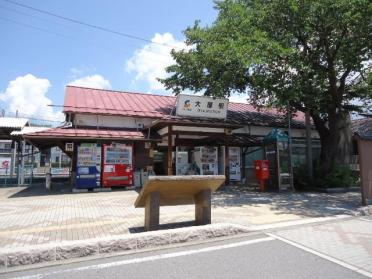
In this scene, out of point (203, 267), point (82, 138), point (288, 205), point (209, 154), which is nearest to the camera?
point (203, 267)

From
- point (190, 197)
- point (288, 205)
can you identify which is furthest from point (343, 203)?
point (190, 197)

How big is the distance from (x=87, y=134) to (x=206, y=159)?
740 cm

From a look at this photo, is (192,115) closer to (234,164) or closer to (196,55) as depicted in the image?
(196,55)

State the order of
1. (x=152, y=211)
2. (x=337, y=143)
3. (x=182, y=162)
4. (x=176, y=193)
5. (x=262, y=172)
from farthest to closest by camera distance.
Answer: (x=182, y=162), (x=337, y=143), (x=262, y=172), (x=176, y=193), (x=152, y=211)

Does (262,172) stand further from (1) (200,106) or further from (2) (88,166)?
(2) (88,166)

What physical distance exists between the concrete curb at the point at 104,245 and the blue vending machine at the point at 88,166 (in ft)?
31.3

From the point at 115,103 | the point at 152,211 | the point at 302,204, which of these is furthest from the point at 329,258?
the point at 115,103

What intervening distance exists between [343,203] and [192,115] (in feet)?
26.6

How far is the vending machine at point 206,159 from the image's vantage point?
1862 cm

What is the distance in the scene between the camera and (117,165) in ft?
50.1

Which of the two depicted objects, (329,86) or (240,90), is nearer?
(329,86)

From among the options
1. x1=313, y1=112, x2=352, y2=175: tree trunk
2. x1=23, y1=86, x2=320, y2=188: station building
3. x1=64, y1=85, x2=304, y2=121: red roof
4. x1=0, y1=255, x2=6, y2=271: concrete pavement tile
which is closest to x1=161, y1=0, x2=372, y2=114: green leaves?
x1=313, y1=112, x2=352, y2=175: tree trunk

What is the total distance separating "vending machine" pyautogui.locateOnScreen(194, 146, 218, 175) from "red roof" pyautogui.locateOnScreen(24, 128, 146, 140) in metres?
4.31

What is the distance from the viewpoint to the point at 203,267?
469 cm
